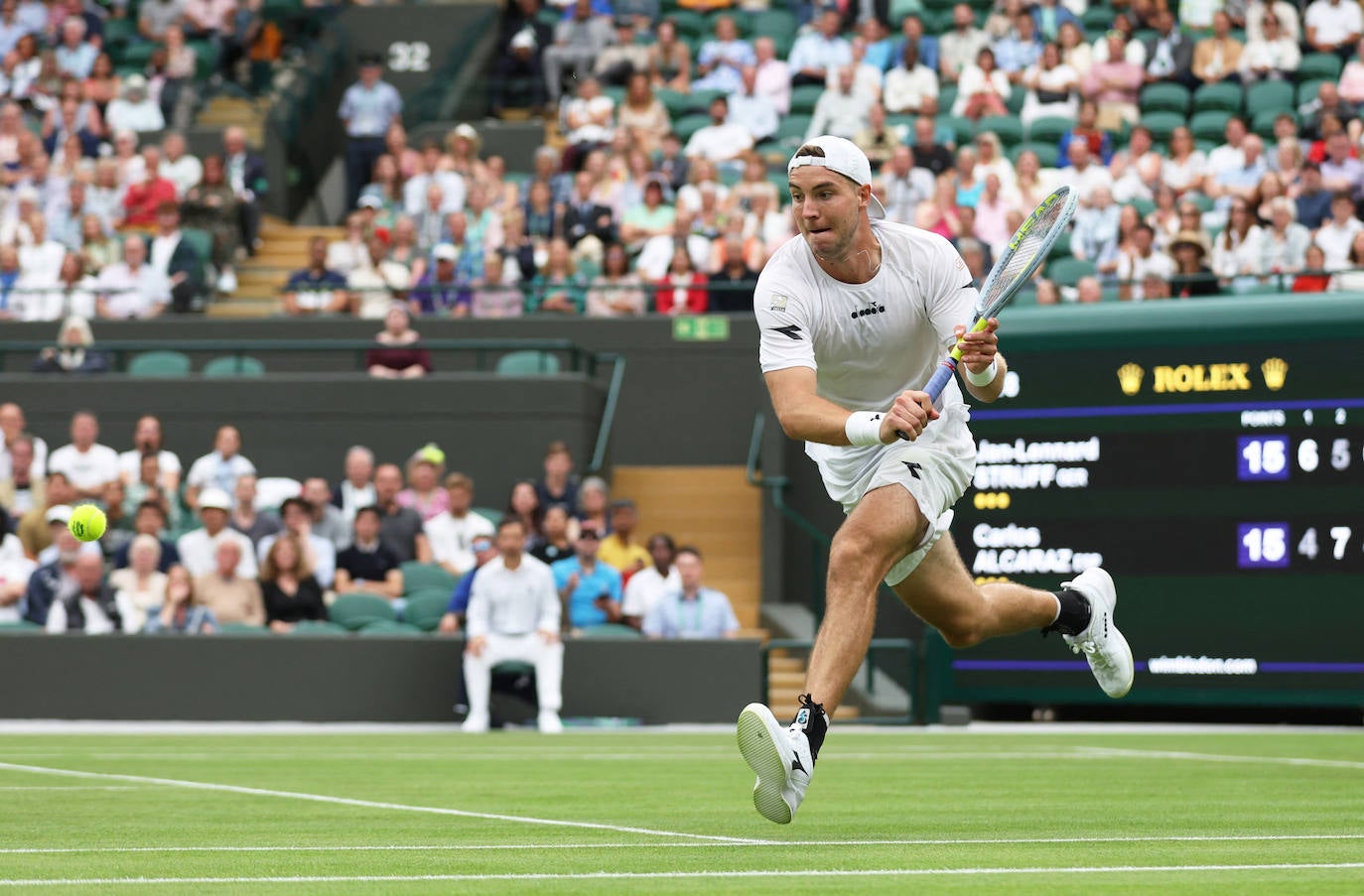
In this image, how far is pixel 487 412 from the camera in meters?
20.8

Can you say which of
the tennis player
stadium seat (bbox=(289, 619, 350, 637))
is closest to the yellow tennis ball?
the tennis player

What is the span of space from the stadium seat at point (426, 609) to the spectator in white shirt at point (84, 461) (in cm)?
316

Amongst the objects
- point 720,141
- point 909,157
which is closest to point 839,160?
point 909,157

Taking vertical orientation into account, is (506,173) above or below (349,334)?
above

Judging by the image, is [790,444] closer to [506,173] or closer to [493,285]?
[493,285]

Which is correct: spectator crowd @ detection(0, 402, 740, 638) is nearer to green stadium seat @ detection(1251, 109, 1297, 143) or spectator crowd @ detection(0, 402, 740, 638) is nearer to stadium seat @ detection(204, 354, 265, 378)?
stadium seat @ detection(204, 354, 265, 378)

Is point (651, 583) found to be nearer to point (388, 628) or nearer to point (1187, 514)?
point (388, 628)

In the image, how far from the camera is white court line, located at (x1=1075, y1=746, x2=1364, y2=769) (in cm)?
1130

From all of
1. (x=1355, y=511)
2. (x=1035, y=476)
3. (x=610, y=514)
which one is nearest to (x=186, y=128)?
(x=610, y=514)

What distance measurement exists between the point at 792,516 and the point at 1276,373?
195 inches

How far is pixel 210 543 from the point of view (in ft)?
61.0

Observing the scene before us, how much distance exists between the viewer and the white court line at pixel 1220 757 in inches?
445

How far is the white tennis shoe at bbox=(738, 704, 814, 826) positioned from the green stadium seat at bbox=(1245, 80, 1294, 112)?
1742 centimetres

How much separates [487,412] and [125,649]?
4.34 metres
